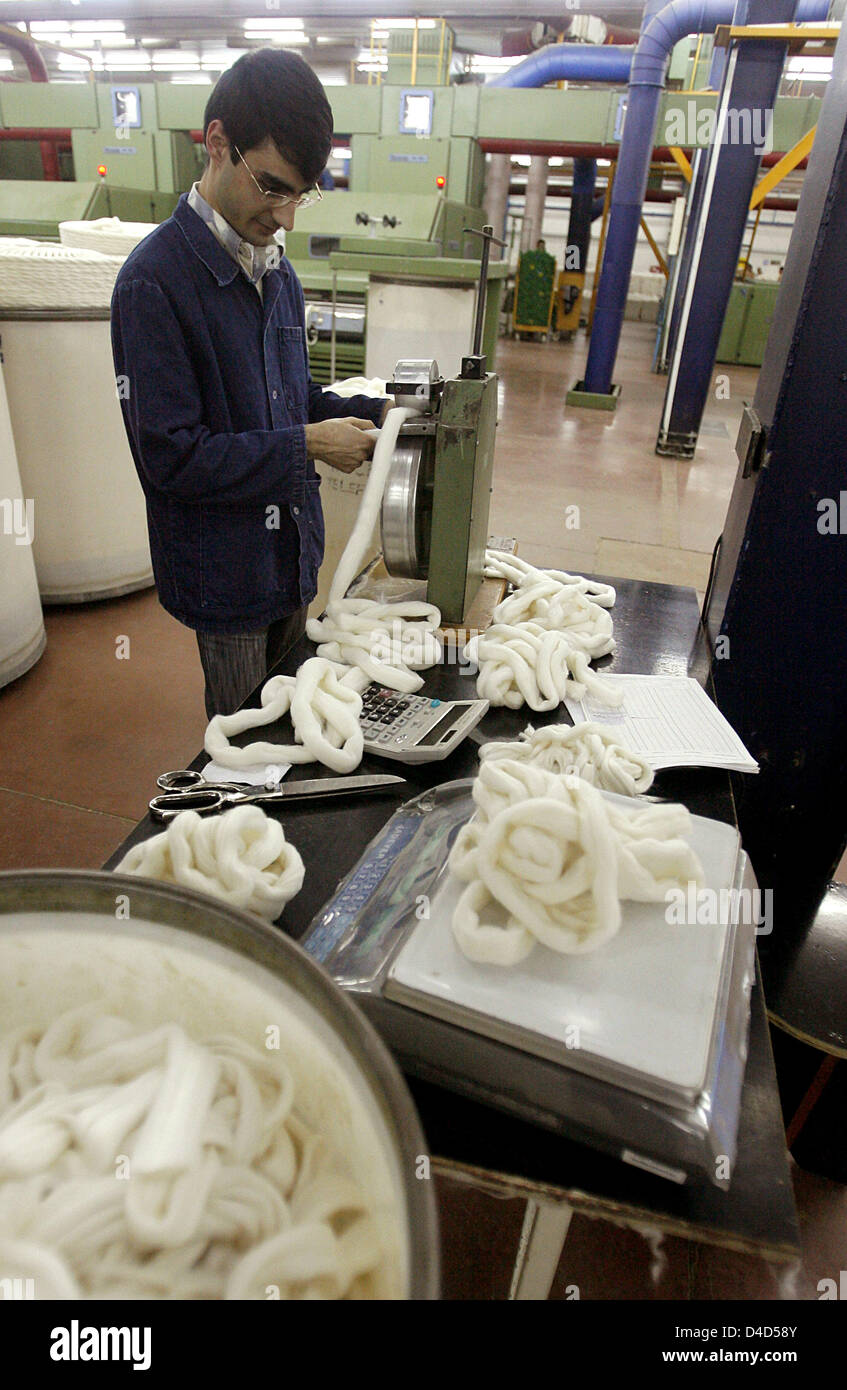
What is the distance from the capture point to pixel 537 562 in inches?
151

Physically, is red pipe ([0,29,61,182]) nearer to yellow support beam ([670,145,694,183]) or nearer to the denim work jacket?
yellow support beam ([670,145,694,183])

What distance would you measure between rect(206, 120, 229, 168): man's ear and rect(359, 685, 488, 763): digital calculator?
96 centimetres

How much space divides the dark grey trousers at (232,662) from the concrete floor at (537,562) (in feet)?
2.11

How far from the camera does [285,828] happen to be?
1037mm

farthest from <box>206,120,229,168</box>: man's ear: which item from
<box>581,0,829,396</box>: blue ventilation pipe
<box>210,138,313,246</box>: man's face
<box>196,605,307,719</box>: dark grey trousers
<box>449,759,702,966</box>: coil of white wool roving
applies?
<box>581,0,829,396</box>: blue ventilation pipe

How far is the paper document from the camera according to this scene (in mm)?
1179

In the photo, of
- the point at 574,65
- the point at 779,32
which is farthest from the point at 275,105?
the point at 574,65

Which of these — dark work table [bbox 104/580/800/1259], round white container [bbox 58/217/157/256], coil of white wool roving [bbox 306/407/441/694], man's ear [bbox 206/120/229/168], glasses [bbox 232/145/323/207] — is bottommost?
dark work table [bbox 104/580/800/1259]

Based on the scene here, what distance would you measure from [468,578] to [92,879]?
1.13 meters

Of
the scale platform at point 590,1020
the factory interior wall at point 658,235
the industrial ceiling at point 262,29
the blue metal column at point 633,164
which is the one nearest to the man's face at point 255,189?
the scale platform at point 590,1020

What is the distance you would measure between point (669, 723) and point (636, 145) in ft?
20.2

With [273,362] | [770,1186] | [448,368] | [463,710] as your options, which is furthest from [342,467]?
[448,368]

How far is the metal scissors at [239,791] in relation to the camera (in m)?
1.02

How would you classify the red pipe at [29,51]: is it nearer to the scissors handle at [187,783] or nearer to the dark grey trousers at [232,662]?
the dark grey trousers at [232,662]
